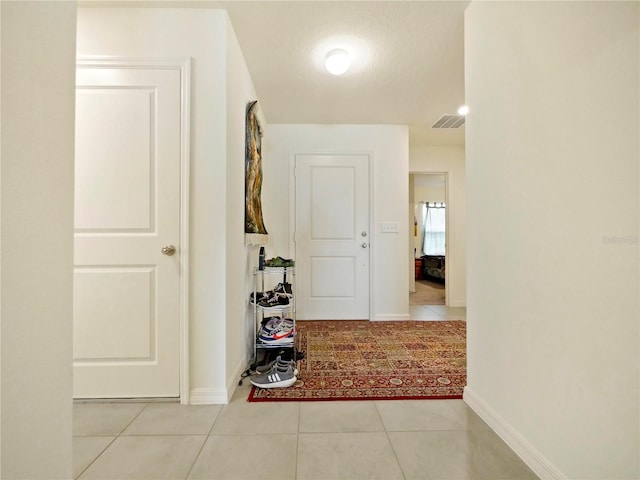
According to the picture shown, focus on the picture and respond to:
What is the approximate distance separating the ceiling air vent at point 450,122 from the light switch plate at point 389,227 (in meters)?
1.21

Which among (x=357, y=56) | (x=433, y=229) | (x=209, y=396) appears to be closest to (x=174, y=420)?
(x=209, y=396)

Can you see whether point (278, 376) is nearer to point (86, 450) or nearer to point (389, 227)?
point (86, 450)

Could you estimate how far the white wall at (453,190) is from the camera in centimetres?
400

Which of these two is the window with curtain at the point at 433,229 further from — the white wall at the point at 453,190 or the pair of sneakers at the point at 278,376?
the pair of sneakers at the point at 278,376

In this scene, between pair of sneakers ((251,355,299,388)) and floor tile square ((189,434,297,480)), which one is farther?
pair of sneakers ((251,355,299,388))

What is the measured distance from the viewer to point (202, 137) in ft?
5.32

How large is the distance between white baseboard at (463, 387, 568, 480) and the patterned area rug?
0.65 ft

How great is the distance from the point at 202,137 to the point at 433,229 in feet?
23.6

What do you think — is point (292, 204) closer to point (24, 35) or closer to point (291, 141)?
point (291, 141)

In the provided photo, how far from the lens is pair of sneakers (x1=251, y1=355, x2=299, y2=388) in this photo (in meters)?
1.76

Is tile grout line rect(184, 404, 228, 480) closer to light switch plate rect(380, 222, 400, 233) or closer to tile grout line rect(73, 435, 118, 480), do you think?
tile grout line rect(73, 435, 118, 480)

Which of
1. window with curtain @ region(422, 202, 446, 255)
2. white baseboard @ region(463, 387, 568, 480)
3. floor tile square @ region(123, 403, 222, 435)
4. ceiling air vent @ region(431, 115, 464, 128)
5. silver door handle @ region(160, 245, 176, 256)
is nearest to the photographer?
white baseboard @ region(463, 387, 568, 480)

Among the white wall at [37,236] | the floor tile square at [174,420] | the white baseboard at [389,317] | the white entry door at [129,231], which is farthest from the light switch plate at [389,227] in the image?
the white wall at [37,236]

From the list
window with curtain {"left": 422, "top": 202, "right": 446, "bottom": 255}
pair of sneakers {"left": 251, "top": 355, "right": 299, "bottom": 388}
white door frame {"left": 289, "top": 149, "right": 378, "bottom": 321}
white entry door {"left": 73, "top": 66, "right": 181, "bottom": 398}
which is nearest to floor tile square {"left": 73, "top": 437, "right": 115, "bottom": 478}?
white entry door {"left": 73, "top": 66, "right": 181, "bottom": 398}
